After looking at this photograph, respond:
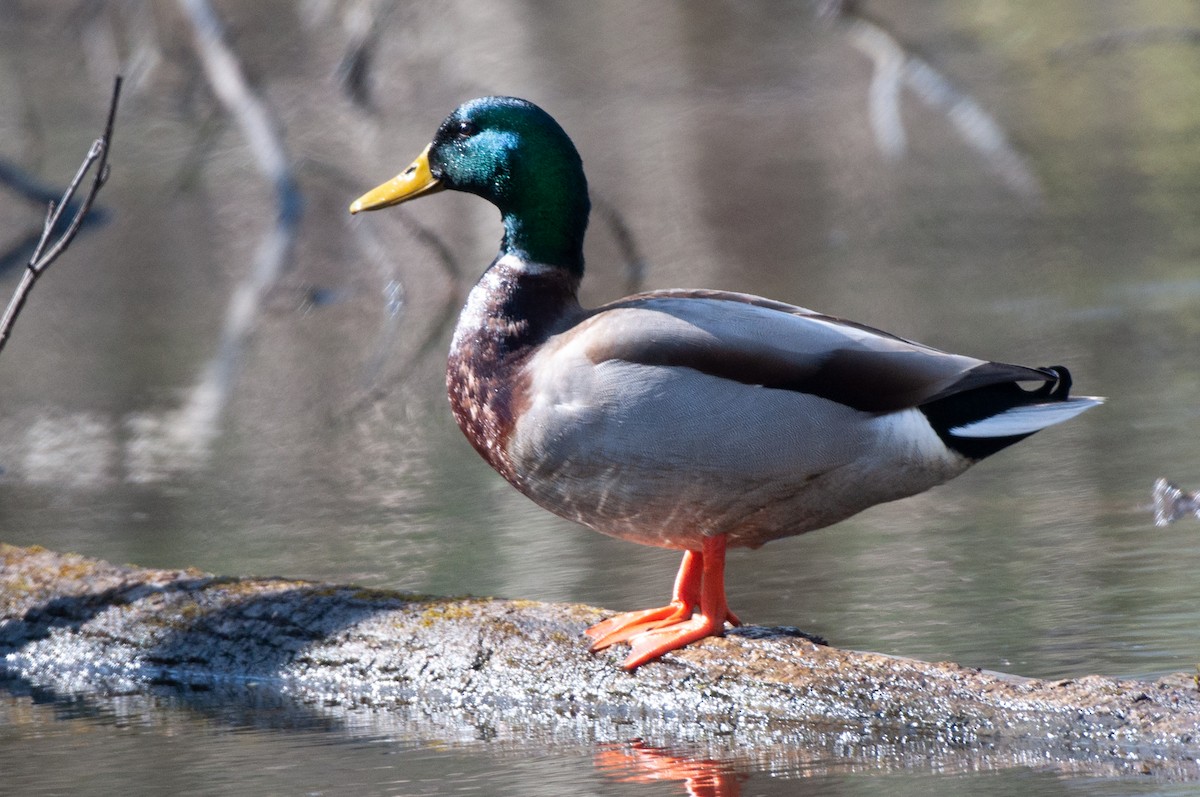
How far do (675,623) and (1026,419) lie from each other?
88cm

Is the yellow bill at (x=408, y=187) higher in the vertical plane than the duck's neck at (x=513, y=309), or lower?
higher

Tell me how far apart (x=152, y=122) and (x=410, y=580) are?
1188 cm

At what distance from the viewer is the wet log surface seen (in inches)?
129

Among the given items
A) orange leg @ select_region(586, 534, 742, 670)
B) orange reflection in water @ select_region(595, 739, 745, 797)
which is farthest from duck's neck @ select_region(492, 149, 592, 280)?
orange reflection in water @ select_region(595, 739, 745, 797)

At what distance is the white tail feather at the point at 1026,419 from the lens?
376 cm

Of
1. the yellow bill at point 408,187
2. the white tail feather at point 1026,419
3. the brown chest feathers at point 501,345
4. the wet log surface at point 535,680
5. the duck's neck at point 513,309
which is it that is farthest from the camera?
the yellow bill at point 408,187

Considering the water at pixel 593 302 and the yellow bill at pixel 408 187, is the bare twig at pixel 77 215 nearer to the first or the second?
the yellow bill at pixel 408 187

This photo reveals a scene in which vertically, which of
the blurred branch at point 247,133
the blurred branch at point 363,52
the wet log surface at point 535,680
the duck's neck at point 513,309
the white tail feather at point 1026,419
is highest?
the blurred branch at point 363,52

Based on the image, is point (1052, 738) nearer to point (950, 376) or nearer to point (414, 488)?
point (950, 376)

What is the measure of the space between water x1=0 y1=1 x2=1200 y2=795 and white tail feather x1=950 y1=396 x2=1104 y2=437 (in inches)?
19.9

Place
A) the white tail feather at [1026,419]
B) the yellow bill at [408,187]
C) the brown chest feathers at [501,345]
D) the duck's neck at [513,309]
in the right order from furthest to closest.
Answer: the yellow bill at [408,187] < the duck's neck at [513,309] < the brown chest feathers at [501,345] < the white tail feather at [1026,419]

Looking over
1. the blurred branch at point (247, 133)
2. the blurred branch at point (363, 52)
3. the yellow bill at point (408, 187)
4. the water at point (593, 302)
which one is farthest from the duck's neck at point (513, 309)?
the blurred branch at point (363, 52)

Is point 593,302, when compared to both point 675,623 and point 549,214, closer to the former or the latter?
point 549,214

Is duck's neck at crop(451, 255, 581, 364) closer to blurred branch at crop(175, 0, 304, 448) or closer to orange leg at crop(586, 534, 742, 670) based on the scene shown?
orange leg at crop(586, 534, 742, 670)
